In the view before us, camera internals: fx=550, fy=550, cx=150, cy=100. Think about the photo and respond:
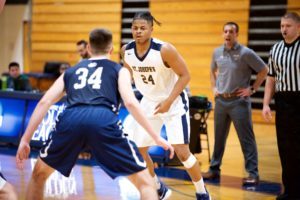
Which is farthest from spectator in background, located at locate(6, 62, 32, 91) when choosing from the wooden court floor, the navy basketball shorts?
the navy basketball shorts

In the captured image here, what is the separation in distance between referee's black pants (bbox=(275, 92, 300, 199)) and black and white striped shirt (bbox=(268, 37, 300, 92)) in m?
0.09

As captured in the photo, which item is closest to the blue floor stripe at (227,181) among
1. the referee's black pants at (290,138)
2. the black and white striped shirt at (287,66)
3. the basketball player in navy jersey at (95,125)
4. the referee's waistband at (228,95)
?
the referee's black pants at (290,138)

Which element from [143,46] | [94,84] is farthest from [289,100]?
[94,84]

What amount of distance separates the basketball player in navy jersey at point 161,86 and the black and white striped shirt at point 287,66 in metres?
1.12

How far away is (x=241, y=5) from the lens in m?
15.3

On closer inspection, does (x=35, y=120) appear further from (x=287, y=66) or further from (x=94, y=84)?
(x=287, y=66)

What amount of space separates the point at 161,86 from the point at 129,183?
183cm

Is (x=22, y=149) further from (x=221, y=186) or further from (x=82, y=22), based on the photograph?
(x=82, y=22)

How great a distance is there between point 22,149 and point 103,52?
3.20 feet

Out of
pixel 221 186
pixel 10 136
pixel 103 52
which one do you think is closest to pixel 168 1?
pixel 10 136

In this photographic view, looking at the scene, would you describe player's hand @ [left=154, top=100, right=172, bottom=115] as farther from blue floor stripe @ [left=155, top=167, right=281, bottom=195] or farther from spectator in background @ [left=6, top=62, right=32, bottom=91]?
spectator in background @ [left=6, top=62, right=32, bottom=91]

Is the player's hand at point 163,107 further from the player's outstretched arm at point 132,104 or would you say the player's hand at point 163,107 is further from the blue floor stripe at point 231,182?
the blue floor stripe at point 231,182

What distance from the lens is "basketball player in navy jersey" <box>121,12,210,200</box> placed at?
5.75 meters

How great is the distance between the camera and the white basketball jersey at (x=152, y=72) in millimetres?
5855
